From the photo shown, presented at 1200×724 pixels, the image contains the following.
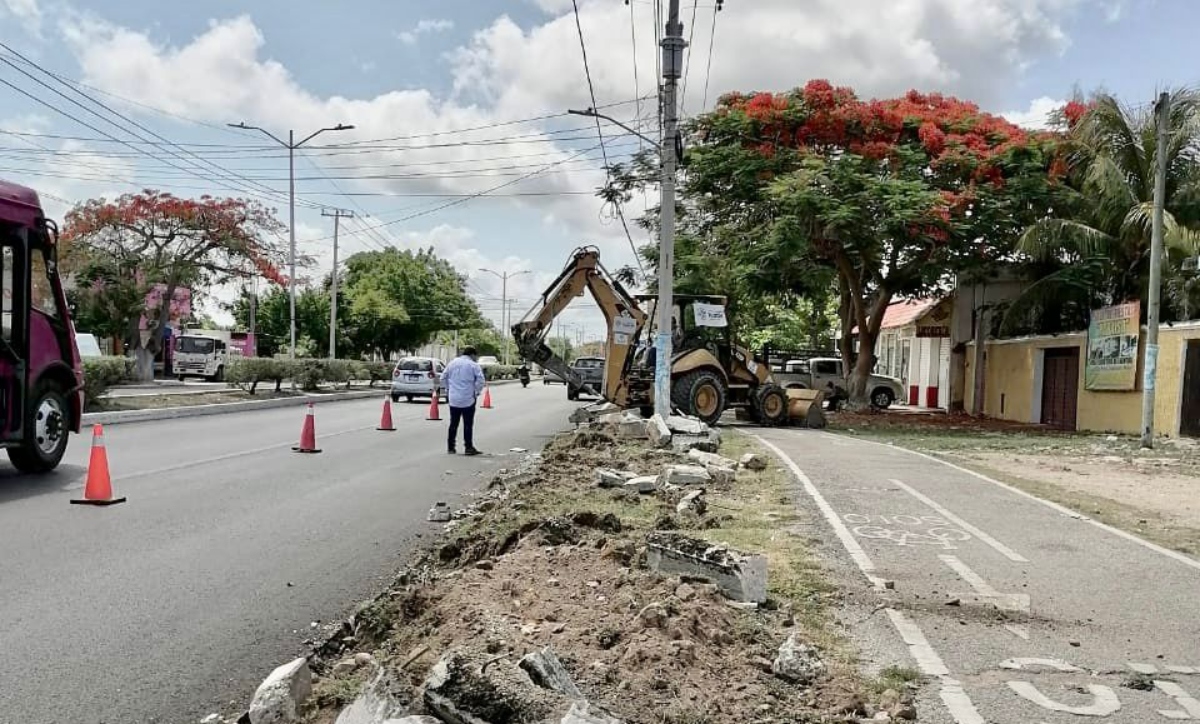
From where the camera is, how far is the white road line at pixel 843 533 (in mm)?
7312

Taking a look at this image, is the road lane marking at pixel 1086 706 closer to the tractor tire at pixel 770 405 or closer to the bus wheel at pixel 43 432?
the bus wheel at pixel 43 432

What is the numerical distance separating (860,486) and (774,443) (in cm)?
588

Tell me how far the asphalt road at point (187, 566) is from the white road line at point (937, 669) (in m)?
3.21

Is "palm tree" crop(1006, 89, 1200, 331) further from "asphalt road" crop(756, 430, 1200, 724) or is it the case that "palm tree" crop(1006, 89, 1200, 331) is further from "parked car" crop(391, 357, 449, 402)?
"parked car" crop(391, 357, 449, 402)

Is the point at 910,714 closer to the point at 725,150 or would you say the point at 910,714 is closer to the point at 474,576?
the point at 474,576

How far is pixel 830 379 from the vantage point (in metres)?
35.9

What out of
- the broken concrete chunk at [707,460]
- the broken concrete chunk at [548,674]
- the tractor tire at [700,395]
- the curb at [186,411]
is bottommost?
the curb at [186,411]

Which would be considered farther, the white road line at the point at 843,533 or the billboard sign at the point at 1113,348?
the billboard sign at the point at 1113,348

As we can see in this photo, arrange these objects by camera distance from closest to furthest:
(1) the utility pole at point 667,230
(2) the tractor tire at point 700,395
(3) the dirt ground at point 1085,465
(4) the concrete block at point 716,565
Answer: (4) the concrete block at point 716,565 < (3) the dirt ground at point 1085,465 < (1) the utility pole at point 667,230 < (2) the tractor tire at point 700,395

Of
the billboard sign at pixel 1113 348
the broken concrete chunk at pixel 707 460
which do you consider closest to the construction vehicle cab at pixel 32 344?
the broken concrete chunk at pixel 707 460

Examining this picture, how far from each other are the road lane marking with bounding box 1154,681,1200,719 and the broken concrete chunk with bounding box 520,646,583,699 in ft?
8.87

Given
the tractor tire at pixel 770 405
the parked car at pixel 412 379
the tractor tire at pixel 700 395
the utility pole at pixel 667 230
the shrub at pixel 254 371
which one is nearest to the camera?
the utility pole at pixel 667 230

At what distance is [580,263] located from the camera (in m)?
20.7

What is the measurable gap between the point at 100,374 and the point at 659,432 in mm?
12636
